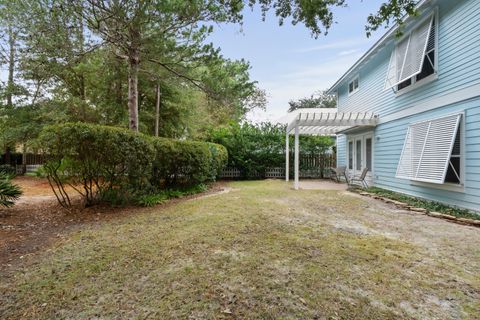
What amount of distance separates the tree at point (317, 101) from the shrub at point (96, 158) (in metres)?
37.1

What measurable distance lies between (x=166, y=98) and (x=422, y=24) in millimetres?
11290

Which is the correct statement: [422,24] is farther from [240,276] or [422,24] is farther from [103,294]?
[103,294]

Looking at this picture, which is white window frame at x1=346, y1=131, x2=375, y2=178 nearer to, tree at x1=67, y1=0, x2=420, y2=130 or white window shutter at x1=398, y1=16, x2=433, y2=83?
white window shutter at x1=398, y1=16, x2=433, y2=83

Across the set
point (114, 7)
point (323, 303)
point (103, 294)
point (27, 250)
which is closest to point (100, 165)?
point (27, 250)

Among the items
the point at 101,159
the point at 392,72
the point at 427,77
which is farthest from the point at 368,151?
the point at 101,159

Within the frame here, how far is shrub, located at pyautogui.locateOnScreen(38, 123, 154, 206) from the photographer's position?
5086 millimetres

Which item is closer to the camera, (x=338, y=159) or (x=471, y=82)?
(x=471, y=82)

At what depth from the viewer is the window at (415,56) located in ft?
22.4

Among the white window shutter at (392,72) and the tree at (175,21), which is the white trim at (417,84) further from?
the tree at (175,21)

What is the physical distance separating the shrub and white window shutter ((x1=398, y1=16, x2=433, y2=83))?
7508 mm

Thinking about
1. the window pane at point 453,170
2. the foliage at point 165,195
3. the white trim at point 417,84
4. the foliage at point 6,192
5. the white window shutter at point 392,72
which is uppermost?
the white window shutter at point 392,72

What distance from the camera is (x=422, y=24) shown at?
7.13 meters

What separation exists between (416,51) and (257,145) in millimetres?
8326

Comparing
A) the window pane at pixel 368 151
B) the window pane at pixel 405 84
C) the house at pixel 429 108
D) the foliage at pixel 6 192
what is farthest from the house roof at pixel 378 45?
the foliage at pixel 6 192
